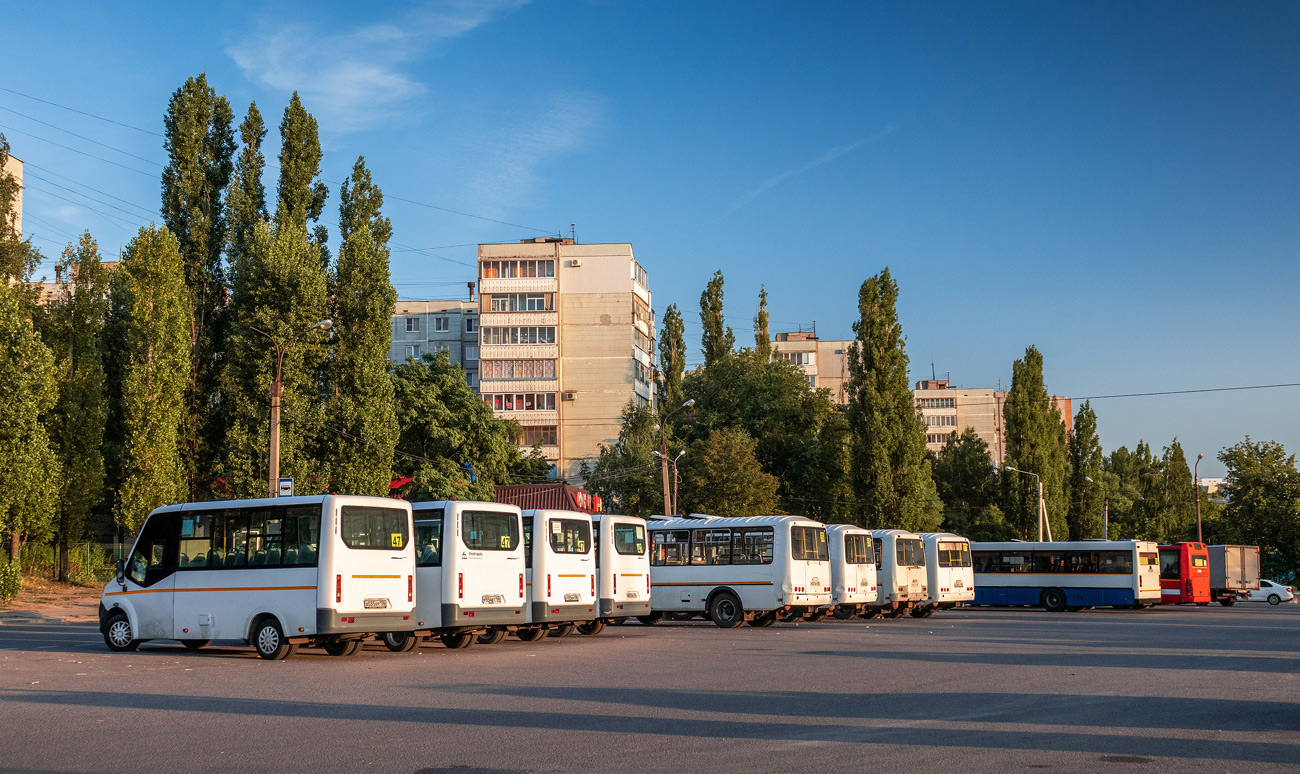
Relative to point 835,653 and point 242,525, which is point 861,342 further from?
point 242,525

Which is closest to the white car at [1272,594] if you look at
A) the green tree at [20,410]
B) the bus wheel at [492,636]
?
the bus wheel at [492,636]

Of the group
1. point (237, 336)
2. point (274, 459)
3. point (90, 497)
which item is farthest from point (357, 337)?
point (274, 459)

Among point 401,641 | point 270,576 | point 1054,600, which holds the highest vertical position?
point 270,576

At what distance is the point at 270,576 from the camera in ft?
60.6

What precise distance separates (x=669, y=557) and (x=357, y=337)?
1954 centimetres

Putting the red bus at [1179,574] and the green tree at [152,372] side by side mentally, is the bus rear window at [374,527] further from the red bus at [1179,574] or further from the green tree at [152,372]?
the red bus at [1179,574]

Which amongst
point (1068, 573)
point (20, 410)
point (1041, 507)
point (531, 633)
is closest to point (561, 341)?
point (1041, 507)

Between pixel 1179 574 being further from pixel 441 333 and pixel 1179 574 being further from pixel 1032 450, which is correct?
pixel 441 333

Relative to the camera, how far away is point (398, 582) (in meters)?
19.1

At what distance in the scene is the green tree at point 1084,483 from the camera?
76062 millimetres

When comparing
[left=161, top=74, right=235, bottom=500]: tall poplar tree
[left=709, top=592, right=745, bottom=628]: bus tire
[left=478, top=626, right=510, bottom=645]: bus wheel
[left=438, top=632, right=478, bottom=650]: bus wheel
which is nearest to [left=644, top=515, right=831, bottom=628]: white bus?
[left=709, top=592, right=745, bottom=628]: bus tire

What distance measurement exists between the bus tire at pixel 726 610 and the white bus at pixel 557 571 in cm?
595

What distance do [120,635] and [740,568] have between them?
15.1m

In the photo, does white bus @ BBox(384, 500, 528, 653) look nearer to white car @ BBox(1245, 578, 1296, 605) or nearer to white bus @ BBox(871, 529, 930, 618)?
white bus @ BBox(871, 529, 930, 618)
